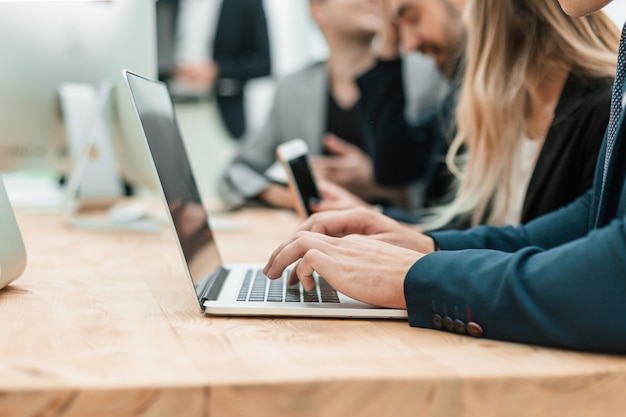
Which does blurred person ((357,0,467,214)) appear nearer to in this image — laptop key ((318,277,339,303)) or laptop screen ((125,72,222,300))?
laptop screen ((125,72,222,300))

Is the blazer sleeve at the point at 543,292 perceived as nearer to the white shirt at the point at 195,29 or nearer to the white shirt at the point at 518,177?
the white shirt at the point at 518,177

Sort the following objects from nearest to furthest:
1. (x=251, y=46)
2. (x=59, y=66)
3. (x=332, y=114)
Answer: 1. (x=59, y=66)
2. (x=332, y=114)
3. (x=251, y=46)

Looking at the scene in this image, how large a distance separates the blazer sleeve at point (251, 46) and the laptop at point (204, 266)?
8.86 ft

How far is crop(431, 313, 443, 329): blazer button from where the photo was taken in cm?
70

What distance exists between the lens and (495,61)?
51.1 inches

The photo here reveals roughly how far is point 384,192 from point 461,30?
20.7 inches

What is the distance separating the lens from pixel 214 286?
890mm

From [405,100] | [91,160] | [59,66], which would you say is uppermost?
[59,66]

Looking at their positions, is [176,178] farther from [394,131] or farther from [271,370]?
[394,131]

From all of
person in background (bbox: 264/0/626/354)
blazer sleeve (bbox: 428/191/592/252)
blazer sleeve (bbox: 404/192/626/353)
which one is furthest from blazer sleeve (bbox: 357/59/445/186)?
blazer sleeve (bbox: 404/192/626/353)

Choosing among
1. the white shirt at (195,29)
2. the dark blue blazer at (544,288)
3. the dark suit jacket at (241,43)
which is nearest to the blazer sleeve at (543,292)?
the dark blue blazer at (544,288)

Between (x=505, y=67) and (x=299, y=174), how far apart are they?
17.2 inches

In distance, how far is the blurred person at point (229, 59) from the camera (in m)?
3.72

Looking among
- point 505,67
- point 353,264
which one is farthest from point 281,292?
point 505,67
